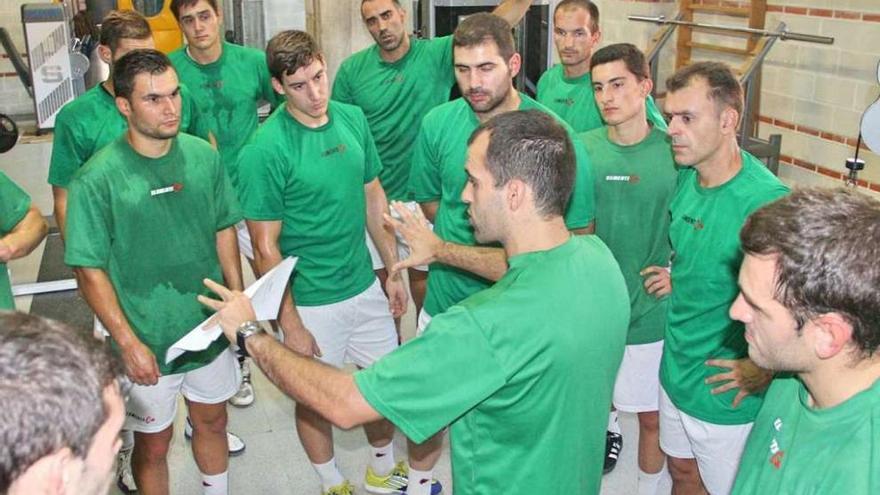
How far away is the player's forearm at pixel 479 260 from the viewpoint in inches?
111

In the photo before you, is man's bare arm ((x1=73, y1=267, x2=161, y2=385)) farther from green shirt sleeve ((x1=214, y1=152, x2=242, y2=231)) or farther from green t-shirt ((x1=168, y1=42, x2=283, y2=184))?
green t-shirt ((x1=168, y1=42, x2=283, y2=184))

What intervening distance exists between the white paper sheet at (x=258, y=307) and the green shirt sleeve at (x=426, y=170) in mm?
917

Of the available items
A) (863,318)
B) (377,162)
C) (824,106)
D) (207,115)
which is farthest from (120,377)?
(824,106)

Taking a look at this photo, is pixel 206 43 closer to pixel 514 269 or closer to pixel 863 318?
pixel 514 269

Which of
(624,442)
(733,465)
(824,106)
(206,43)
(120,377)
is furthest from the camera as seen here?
(824,106)

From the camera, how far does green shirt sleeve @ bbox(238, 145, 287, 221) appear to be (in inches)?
126

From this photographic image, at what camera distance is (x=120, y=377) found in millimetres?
1283

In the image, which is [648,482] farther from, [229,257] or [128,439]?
[128,439]

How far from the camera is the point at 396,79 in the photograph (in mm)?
4293

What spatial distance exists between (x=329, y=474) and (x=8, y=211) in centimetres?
153

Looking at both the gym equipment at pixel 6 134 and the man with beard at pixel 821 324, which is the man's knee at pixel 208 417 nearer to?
the man with beard at pixel 821 324

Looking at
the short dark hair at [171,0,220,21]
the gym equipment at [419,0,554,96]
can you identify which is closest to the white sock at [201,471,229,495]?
the short dark hair at [171,0,220,21]

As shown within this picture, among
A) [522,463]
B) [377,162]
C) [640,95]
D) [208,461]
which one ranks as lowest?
[208,461]

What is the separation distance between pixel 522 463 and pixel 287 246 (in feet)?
5.59
